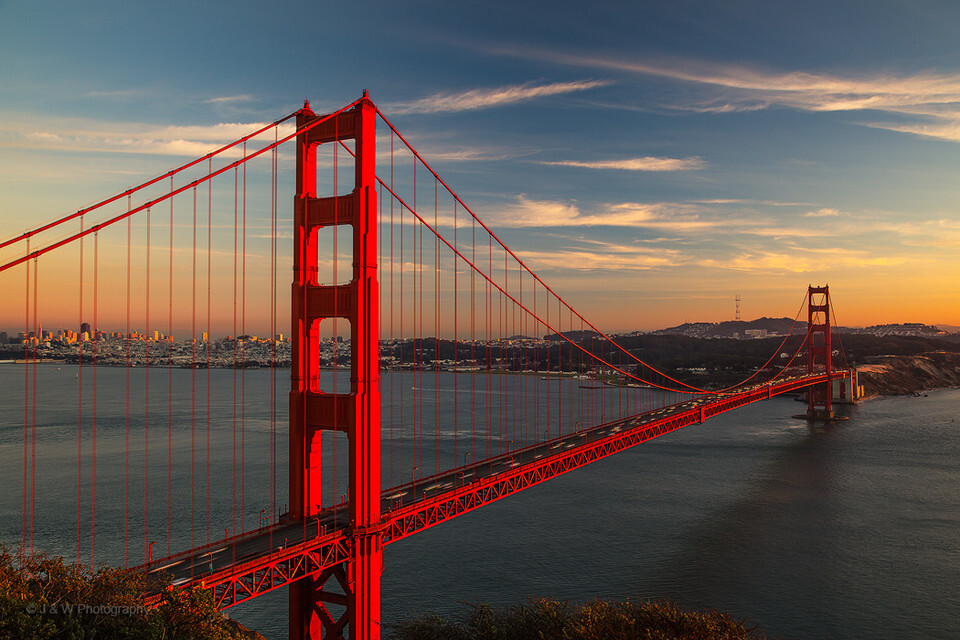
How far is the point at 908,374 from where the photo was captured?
320 ft

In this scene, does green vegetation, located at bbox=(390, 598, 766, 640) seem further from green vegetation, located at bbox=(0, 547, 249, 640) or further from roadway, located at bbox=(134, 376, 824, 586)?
green vegetation, located at bbox=(0, 547, 249, 640)

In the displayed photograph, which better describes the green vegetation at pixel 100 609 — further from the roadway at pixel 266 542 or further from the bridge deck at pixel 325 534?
the roadway at pixel 266 542

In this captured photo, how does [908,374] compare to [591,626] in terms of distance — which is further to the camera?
[908,374]

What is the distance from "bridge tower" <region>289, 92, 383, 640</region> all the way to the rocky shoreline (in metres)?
87.8

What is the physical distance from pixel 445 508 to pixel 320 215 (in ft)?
25.8

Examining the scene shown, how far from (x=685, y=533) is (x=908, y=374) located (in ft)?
297

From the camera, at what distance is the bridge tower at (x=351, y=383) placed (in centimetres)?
1412

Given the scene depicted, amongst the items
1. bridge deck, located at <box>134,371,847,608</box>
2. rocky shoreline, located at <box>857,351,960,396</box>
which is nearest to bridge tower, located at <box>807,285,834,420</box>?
rocky shoreline, located at <box>857,351,960,396</box>

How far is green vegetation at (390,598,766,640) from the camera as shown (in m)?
12.2

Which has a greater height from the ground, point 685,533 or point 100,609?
point 100,609

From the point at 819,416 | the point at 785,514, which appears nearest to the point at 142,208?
the point at 785,514

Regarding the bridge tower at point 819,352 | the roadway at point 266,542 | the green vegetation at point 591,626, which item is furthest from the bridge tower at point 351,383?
the bridge tower at point 819,352

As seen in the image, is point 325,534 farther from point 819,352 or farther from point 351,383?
point 819,352

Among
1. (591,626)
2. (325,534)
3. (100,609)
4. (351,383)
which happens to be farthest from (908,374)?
(100,609)
